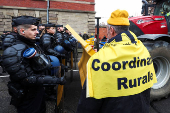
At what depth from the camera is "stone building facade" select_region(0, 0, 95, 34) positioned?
13.6 m

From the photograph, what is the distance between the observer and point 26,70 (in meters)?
1.76

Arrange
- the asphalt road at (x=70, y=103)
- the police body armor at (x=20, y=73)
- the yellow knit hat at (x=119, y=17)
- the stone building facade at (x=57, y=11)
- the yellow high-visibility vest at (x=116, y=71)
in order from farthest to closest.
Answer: the stone building facade at (x=57, y=11) → the asphalt road at (x=70, y=103) → the police body armor at (x=20, y=73) → the yellow knit hat at (x=119, y=17) → the yellow high-visibility vest at (x=116, y=71)

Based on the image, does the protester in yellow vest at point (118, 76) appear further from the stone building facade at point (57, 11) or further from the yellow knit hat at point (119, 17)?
the stone building facade at point (57, 11)

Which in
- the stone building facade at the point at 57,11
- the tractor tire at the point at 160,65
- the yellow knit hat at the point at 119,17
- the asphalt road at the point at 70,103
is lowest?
the asphalt road at the point at 70,103

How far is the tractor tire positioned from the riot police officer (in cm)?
234

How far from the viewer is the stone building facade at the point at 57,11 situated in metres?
13.6

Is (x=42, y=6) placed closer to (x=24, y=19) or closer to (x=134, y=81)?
(x=24, y=19)

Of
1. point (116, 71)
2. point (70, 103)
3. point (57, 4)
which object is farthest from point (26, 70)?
point (57, 4)

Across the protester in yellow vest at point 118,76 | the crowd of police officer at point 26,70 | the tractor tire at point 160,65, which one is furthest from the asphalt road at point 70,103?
the protester in yellow vest at point 118,76

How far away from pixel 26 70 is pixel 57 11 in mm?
14038

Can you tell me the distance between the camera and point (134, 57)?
4.18ft

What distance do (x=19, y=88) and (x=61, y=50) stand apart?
8.79ft

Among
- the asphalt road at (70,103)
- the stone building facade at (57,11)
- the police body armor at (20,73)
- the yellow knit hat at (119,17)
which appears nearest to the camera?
the yellow knit hat at (119,17)

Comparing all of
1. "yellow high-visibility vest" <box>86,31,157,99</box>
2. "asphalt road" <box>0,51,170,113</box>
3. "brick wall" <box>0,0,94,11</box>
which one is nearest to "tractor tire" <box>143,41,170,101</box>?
"asphalt road" <box>0,51,170,113</box>
